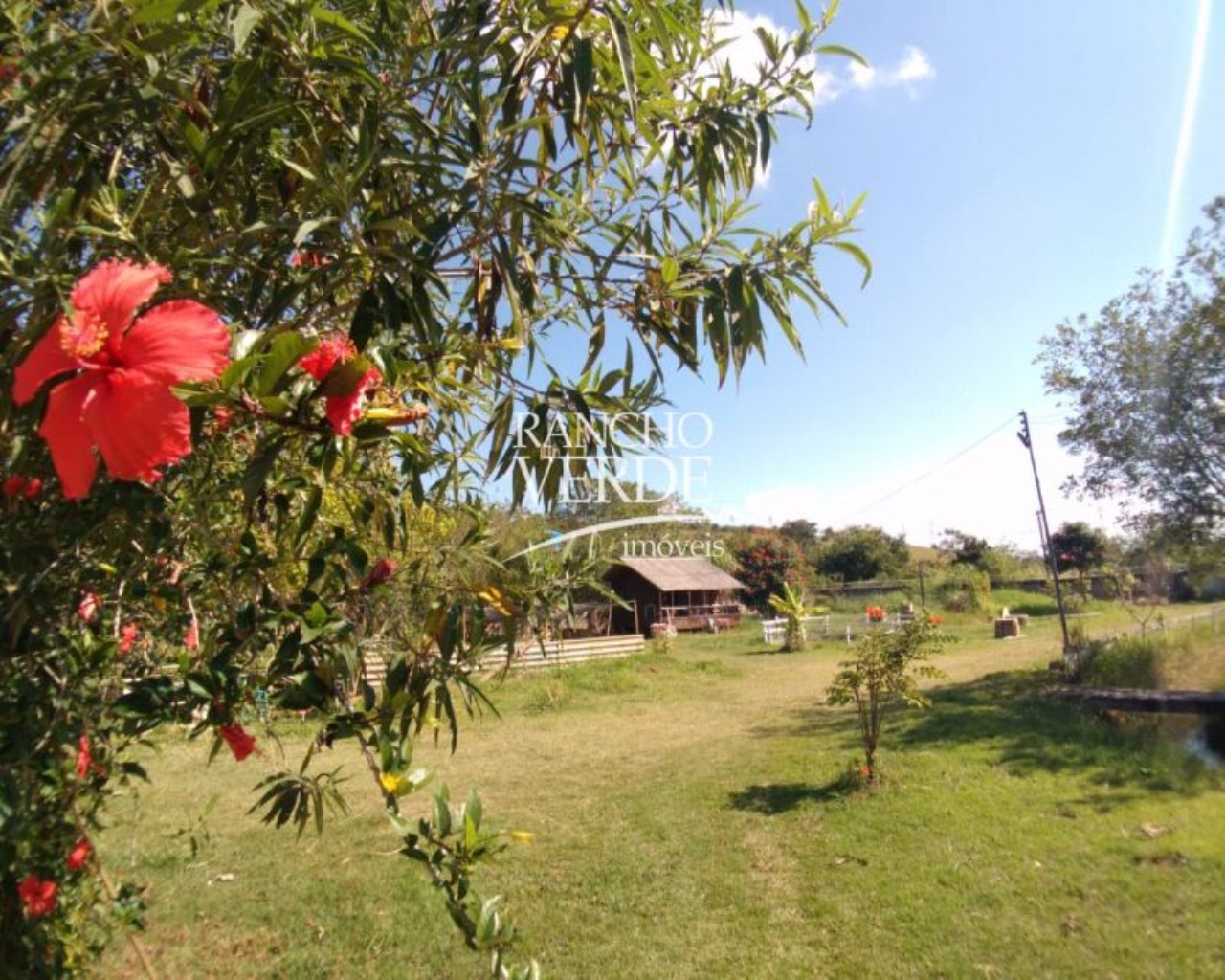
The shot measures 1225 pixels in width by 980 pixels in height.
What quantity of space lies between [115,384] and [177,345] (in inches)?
2.0

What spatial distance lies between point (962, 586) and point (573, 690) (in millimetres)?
15801

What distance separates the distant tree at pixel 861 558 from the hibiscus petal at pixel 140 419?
28703 millimetres

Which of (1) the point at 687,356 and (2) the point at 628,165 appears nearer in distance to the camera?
(1) the point at 687,356

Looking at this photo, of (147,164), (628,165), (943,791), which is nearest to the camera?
(147,164)

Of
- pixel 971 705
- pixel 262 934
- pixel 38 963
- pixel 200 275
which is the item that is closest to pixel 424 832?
pixel 200 275

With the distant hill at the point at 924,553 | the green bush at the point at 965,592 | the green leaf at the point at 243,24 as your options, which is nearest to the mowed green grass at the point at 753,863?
the green leaf at the point at 243,24

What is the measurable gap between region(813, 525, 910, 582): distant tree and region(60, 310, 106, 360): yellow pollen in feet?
94.3

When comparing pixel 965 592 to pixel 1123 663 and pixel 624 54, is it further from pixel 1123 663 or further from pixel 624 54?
pixel 624 54

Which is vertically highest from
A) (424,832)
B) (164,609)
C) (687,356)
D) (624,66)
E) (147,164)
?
(147,164)

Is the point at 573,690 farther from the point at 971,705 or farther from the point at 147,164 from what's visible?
the point at 147,164

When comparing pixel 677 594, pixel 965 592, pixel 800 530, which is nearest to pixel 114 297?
pixel 677 594

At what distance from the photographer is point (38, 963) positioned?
5.20 ft

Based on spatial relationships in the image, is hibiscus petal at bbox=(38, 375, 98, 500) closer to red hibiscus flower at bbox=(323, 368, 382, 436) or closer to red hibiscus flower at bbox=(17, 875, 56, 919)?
red hibiscus flower at bbox=(323, 368, 382, 436)

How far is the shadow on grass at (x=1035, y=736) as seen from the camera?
5074 mm
